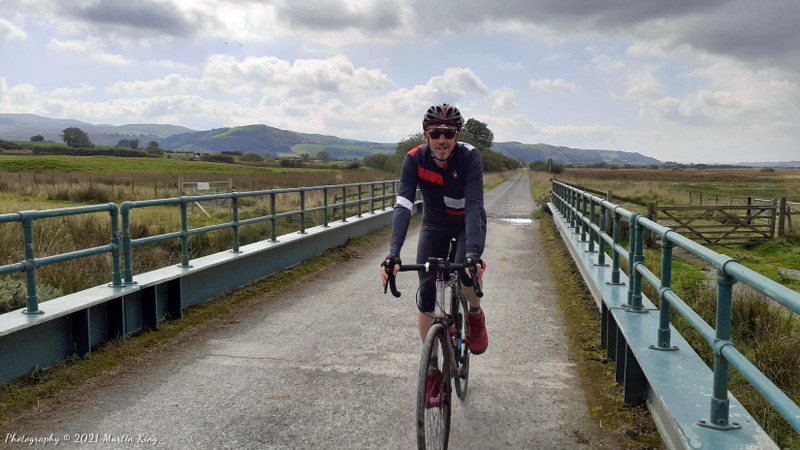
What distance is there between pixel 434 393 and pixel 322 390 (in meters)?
1.69

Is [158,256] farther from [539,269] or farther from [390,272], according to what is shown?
[390,272]

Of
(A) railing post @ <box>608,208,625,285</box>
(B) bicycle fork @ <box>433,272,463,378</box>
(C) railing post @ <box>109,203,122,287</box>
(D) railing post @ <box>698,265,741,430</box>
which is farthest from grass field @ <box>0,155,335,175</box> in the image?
(D) railing post @ <box>698,265,741,430</box>

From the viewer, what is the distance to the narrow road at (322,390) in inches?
162

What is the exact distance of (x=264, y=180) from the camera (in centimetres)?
4522

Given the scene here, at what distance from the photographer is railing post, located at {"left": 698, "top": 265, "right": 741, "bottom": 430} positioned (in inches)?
113

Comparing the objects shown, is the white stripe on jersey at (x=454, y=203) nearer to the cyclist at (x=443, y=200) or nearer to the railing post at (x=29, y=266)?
the cyclist at (x=443, y=200)

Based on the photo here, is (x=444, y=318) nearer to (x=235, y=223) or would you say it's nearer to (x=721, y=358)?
(x=721, y=358)

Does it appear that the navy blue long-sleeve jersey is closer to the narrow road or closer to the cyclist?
the cyclist

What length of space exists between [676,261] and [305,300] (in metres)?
9.82

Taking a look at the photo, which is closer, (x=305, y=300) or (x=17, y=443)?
(x=17, y=443)

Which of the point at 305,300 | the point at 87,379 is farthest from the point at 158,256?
the point at 87,379

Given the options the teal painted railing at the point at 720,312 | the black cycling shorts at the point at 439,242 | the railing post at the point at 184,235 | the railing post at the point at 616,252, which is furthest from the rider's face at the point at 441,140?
the railing post at the point at 184,235

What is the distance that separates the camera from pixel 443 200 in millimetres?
4285

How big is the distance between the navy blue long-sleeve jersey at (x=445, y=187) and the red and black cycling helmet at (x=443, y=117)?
0.79 feet
